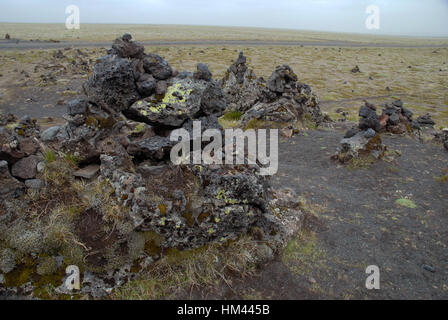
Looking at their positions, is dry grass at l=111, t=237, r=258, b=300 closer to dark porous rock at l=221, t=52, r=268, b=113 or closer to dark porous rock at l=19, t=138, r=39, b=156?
dark porous rock at l=19, t=138, r=39, b=156

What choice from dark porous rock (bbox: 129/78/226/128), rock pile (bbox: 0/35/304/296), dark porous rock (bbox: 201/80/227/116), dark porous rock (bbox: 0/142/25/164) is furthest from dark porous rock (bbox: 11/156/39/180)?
dark porous rock (bbox: 201/80/227/116)

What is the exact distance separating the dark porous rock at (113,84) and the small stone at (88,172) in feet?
6.48

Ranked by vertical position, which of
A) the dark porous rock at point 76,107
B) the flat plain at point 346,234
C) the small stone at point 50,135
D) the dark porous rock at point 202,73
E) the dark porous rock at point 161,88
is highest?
the dark porous rock at point 202,73

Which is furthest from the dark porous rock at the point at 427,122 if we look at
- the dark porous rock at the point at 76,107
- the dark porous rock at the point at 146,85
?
the dark porous rock at the point at 76,107

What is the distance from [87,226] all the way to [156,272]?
A: 2.28 meters

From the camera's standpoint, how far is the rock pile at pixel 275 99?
23.0m

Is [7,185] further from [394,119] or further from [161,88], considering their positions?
[394,119]

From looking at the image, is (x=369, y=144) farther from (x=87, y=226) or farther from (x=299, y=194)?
(x=87, y=226)

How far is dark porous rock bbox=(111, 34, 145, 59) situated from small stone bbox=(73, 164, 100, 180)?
12.0 ft

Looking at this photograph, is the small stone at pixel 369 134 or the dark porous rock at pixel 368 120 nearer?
the small stone at pixel 369 134

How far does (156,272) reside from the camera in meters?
7.89

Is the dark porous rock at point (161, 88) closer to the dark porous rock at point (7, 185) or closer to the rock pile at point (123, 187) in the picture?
the rock pile at point (123, 187)

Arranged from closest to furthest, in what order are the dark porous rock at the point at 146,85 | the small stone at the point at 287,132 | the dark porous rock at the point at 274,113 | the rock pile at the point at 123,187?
1. the rock pile at the point at 123,187
2. the dark porous rock at the point at 146,85
3. the small stone at the point at 287,132
4. the dark porous rock at the point at 274,113

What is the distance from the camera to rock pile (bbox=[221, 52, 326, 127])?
22984 mm
